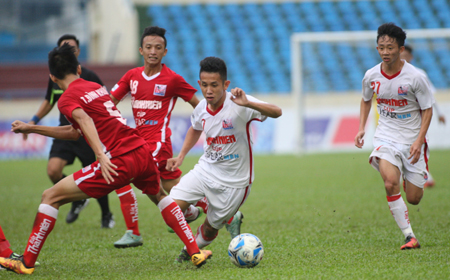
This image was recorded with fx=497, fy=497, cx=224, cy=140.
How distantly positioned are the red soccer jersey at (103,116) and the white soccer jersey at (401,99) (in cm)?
261

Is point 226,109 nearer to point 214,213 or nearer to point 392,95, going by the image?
point 214,213

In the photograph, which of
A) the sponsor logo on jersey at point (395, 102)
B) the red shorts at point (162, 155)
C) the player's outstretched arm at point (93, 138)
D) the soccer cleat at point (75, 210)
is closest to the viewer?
the player's outstretched arm at point (93, 138)

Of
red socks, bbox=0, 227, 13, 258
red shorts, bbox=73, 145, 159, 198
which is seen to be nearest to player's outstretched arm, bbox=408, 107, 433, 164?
red shorts, bbox=73, 145, 159, 198

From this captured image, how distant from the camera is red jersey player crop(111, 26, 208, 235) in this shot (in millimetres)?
5371

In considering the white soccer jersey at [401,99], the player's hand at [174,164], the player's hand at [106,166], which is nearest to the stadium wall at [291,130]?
the white soccer jersey at [401,99]

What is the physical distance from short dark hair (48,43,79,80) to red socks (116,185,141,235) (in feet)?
6.02

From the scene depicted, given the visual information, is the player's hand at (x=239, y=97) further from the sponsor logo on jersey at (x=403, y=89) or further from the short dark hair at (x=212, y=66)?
the sponsor logo on jersey at (x=403, y=89)

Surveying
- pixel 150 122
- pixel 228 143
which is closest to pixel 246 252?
pixel 228 143

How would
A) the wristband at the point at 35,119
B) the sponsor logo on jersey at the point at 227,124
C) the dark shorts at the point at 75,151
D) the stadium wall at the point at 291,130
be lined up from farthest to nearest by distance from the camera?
the stadium wall at the point at 291,130 → the dark shorts at the point at 75,151 → the wristband at the point at 35,119 → the sponsor logo on jersey at the point at 227,124

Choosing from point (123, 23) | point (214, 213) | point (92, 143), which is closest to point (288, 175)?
point (214, 213)

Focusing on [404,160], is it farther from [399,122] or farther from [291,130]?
[291,130]

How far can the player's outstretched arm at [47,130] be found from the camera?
13.9 feet

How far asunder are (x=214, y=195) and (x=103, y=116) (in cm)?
124

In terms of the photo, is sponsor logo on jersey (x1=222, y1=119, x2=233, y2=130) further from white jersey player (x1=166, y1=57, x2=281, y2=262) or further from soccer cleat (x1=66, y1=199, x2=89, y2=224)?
soccer cleat (x1=66, y1=199, x2=89, y2=224)
